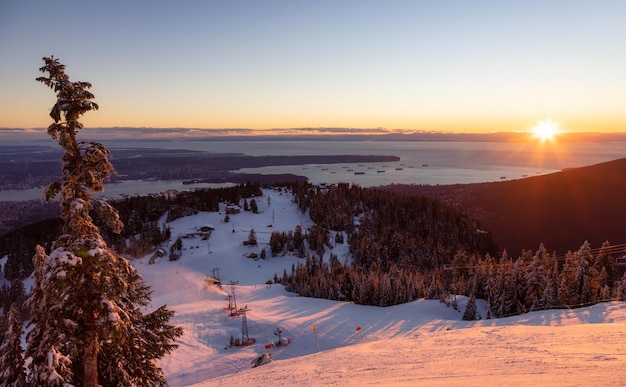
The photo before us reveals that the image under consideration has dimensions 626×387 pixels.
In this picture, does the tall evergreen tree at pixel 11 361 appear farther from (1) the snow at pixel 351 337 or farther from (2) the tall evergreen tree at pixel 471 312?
(2) the tall evergreen tree at pixel 471 312

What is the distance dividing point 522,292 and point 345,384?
1514 inches

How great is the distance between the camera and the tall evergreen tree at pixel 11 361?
35.6ft

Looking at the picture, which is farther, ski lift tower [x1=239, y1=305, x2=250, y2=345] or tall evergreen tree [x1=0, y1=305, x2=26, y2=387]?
ski lift tower [x1=239, y1=305, x2=250, y2=345]

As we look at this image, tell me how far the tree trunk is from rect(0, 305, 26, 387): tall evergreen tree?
9.95ft

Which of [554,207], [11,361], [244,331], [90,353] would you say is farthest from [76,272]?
[554,207]

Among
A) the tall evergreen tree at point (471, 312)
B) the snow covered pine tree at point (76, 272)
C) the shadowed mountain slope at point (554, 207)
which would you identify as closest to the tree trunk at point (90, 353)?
the snow covered pine tree at point (76, 272)

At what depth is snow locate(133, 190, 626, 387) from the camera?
1112cm

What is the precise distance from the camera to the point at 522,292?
4219 centimetres

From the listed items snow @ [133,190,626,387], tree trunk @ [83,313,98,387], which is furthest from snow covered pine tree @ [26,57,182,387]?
snow @ [133,190,626,387]

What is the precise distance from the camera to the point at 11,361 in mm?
11078

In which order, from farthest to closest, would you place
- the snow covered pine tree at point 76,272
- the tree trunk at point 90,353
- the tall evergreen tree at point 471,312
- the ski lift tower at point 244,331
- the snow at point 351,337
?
the tall evergreen tree at point 471,312 → the ski lift tower at point 244,331 → the snow at point 351,337 → the tree trunk at point 90,353 → the snow covered pine tree at point 76,272

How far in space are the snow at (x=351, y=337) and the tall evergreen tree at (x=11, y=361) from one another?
274 inches

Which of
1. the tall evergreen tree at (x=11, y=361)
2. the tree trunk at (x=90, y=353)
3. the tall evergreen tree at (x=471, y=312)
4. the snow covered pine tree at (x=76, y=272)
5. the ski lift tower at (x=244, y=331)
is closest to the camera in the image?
the snow covered pine tree at (x=76, y=272)

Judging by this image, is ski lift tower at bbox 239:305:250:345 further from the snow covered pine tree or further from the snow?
the snow covered pine tree
